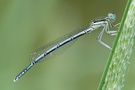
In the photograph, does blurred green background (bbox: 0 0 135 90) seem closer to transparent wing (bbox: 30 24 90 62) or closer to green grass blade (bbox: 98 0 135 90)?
transparent wing (bbox: 30 24 90 62)

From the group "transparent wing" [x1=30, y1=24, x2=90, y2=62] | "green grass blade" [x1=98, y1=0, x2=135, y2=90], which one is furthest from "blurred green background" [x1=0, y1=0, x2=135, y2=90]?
"green grass blade" [x1=98, y1=0, x2=135, y2=90]

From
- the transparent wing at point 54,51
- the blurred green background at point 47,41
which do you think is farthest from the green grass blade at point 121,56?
the transparent wing at point 54,51

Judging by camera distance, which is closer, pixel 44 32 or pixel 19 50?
pixel 19 50

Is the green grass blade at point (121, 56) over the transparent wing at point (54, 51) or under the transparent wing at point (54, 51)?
under

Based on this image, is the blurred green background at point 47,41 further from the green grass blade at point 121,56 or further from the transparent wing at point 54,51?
the green grass blade at point 121,56

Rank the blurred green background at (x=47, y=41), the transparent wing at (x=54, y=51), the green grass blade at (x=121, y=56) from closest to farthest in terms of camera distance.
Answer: the green grass blade at (x=121, y=56) < the blurred green background at (x=47, y=41) < the transparent wing at (x=54, y=51)

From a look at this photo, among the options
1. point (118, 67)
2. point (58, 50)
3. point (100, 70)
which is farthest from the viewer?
point (100, 70)

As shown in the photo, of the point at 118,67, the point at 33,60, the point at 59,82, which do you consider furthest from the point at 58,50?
the point at 118,67

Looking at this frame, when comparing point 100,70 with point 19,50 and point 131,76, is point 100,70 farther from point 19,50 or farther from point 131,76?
point 19,50

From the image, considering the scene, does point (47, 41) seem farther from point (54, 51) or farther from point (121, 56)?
point (121, 56)
